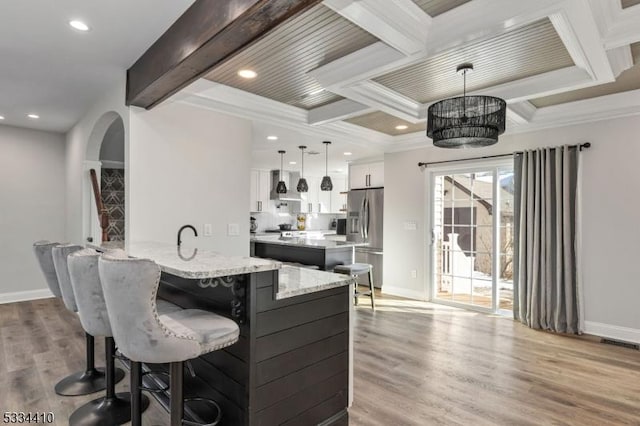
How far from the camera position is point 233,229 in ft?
13.0

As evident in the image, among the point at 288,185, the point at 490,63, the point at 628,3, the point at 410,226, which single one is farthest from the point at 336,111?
the point at 288,185

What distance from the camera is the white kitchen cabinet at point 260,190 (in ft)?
26.7

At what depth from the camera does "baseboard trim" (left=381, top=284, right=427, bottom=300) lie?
562cm

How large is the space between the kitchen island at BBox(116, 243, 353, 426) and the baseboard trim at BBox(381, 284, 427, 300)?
3.58 metres

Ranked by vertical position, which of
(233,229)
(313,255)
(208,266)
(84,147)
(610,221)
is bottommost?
(313,255)

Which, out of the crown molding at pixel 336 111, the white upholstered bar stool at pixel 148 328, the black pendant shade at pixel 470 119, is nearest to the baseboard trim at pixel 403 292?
the crown molding at pixel 336 111

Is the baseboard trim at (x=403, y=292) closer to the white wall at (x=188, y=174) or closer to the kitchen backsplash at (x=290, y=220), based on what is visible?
the white wall at (x=188, y=174)

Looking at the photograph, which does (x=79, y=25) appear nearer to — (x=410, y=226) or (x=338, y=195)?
(x=410, y=226)

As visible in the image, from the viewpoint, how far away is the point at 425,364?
10.3ft

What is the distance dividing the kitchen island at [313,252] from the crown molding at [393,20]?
285 centimetres

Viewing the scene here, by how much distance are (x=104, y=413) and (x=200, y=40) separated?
2.36 m

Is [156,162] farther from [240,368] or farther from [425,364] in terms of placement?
[425,364]

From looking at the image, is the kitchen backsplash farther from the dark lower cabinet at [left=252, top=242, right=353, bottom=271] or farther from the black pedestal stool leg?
the black pedestal stool leg

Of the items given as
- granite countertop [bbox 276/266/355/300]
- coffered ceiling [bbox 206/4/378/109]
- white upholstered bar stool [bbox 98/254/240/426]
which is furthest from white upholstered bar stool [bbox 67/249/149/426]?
coffered ceiling [bbox 206/4/378/109]
